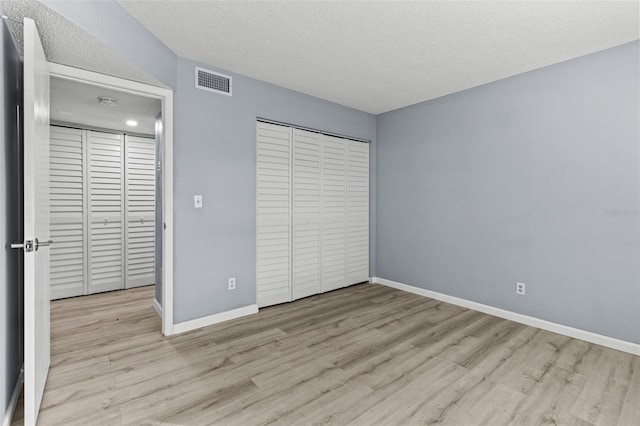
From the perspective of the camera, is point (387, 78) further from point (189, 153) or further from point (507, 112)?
point (189, 153)

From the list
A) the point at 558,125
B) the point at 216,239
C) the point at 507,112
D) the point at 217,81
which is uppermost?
the point at 217,81

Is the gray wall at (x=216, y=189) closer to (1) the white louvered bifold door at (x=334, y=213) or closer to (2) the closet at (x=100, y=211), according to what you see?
(1) the white louvered bifold door at (x=334, y=213)

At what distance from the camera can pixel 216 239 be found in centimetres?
312

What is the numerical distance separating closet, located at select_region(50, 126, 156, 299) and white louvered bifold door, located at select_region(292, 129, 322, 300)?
229cm

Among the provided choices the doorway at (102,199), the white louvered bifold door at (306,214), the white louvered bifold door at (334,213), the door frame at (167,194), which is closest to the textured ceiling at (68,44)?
the door frame at (167,194)

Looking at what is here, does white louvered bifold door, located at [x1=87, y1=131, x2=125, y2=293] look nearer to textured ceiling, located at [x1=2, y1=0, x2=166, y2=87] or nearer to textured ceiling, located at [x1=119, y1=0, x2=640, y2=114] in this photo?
textured ceiling, located at [x1=2, y1=0, x2=166, y2=87]

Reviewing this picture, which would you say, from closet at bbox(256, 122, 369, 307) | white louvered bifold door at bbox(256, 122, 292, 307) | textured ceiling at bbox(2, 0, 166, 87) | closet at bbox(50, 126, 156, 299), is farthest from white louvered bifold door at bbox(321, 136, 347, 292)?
closet at bbox(50, 126, 156, 299)

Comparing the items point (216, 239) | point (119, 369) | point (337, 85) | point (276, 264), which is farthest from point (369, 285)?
point (119, 369)

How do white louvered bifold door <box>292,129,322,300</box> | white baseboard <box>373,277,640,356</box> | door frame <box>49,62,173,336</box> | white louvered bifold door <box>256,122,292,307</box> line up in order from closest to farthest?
white baseboard <box>373,277,640,356</box> < door frame <box>49,62,173,336</box> < white louvered bifold door <box>256,122,292,307</box> < white louvered bifold door <box>292,129,322,300</box>

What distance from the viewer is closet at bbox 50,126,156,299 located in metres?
3.91

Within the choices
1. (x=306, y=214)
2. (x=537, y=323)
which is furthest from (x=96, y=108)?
(x=537, y=323)

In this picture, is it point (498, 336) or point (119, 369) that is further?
point (498, 336)

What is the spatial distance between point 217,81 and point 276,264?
203cm

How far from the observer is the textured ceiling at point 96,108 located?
2852 mm
